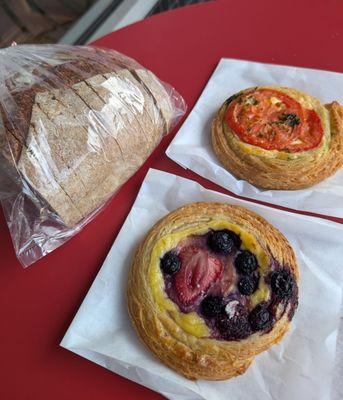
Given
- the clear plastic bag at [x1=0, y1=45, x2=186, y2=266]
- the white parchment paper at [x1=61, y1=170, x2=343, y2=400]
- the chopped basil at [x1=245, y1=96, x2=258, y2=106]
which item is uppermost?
the clear plastic bag at [x1=0, y1=45, x2=186, y2=266]

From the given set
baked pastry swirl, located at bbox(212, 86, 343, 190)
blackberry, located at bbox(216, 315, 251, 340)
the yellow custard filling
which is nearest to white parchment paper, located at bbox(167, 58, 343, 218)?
baked pastry swirl, located at bbox(212, 86, 343, 190)

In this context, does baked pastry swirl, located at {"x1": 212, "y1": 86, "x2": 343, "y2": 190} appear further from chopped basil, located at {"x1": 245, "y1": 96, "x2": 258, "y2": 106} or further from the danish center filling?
the danish center filling

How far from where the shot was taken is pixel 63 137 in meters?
1.43

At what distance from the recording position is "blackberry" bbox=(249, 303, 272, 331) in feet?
3.92

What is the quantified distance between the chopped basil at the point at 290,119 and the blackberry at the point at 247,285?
2.05ft

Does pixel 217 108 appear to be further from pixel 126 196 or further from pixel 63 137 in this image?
pixel 63 137

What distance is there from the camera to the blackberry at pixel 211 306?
1205 millimetres

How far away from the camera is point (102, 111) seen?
59.7 inches

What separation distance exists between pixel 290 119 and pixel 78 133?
76 centimetres

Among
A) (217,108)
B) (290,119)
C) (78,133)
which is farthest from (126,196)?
(290,119)

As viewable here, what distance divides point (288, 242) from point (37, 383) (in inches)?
34.6

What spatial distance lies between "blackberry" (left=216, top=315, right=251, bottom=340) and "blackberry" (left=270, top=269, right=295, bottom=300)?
4.9 inches

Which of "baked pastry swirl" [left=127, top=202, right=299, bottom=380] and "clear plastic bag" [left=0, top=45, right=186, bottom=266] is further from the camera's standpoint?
"clear plastic bag" [left=0, top=45, right=186, bottom=266]

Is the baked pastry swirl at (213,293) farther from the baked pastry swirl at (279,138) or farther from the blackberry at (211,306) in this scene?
the baked pastry swirl at (279,138)
